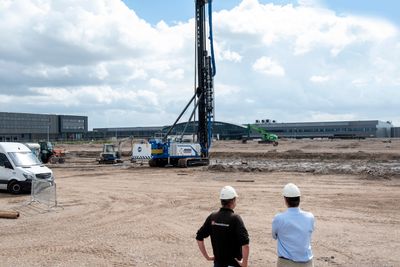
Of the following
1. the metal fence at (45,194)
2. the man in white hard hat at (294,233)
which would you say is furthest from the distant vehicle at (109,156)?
the man in white hard hat at (294,233)

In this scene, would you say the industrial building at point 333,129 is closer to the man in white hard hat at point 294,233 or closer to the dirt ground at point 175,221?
the dirt ground at point 175,221

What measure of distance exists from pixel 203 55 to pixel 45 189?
870 inches

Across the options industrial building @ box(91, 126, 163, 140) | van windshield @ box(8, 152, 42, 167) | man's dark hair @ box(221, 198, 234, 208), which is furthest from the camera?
industrial building @ box(91, 126, 163, 140)

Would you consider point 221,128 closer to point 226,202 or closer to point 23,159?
point 23,159

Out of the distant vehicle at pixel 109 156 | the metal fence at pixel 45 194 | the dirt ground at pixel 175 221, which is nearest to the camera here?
the dirt ground at pixel 175 221

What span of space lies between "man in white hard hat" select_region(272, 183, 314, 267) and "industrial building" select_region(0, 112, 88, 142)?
126573 millimetres

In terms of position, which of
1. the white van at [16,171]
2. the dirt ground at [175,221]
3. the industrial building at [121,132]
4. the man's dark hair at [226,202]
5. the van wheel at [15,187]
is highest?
the industrial building at [121,132]

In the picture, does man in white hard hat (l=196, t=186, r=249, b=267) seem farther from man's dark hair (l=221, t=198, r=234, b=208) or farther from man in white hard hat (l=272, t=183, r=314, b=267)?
man in white hard hat (l=272, t=183, r=314, b=267)

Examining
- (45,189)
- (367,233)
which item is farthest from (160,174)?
(367,233)

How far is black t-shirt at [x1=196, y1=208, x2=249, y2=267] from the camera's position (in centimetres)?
521

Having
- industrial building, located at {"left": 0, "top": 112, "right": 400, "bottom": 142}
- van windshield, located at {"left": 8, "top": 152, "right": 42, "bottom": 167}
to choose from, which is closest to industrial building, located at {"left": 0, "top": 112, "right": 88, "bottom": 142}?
industrial building, located at {"left": 0, "top": 112, "right": 400, "bottom": 142}

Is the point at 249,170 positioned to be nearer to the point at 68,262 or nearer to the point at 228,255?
the point at 68,262

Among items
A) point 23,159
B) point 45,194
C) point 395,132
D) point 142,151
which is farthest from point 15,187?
point 395,132

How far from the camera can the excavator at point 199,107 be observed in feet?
121
